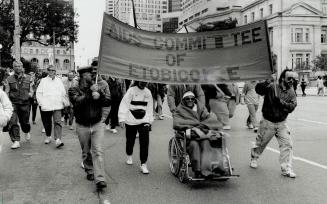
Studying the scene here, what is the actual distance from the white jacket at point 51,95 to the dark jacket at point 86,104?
10.9 ft

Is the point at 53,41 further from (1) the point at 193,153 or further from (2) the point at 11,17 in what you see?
(1) the point at 193,153

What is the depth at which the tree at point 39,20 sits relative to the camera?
159ft

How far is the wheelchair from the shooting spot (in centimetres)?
619

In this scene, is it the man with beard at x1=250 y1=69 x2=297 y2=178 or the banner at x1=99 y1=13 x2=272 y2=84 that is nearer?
the banner at x1=99 y1=13 x2=272 y2=84

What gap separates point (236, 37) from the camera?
6801mm

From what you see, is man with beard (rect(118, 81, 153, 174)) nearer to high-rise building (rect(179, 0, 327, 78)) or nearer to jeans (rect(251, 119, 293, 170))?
jeans (rect(251, 119, 293, 170))

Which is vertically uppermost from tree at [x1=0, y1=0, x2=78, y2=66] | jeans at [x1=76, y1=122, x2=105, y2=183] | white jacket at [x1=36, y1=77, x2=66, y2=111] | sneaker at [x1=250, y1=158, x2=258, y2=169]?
tree at [x1=0, y1=0, x2=78, y2=66]

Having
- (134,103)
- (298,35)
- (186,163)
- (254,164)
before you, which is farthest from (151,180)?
(298,35)

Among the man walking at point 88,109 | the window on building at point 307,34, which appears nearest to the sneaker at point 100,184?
the man walking at point 88,109

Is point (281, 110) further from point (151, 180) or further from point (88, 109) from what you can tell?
point (88, 109)

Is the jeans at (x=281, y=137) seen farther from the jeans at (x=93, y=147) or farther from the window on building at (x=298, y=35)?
the window on building at (x=298, y=35)

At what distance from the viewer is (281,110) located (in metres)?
7.07

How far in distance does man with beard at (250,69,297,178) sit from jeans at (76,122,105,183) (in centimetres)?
267

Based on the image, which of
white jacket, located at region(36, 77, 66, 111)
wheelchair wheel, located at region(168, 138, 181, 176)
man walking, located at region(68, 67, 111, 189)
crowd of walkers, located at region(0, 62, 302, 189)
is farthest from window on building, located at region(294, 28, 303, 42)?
man walking, located at region(68, 67, 111, 189)
